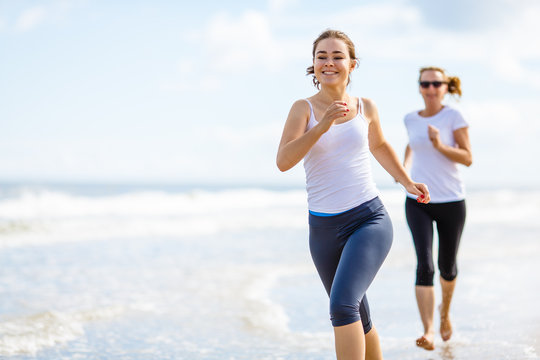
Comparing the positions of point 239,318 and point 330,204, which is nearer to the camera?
point 330,204

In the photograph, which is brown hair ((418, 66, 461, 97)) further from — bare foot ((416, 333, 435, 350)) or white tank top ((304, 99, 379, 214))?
white tank top ((304, 99, 379, 214))

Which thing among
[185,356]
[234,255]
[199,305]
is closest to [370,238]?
[185,356]

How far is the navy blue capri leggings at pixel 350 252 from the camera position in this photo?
2889 mm

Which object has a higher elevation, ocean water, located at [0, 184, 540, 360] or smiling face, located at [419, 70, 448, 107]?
smiling face, located at [419, 70, 448, 107]

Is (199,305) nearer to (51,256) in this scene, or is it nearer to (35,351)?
(35,351)

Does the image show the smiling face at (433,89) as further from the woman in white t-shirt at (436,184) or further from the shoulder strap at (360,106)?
the shoulder strap at (360,106)

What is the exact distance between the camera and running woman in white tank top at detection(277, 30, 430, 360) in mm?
2887

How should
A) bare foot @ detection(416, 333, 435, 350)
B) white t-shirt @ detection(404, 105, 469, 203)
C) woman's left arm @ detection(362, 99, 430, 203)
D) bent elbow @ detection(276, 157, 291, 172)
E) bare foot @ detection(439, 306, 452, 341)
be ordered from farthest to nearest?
bare foot @ detection(439, 306, 452, 341) → white t-shirt @ detection(404, 105, 469, 203) → bare foot @ detection(416, 333, 435, 350) → woman's left arm @ detection(362, 99, 430, 203) → bent elbow @ detection(276, 157, 291, 172)

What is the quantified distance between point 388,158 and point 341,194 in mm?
594

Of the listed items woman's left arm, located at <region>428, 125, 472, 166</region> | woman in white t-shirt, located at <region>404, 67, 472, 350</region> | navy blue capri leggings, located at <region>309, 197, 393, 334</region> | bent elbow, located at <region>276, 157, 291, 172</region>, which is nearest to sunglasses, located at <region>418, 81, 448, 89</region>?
woman in white t-shirt, located at <region>404, 67, 472, 350</region>

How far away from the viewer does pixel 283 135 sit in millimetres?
3023

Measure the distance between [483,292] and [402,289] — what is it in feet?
3.28

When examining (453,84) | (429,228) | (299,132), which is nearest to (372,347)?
(299,132)

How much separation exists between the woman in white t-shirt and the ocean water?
52cm
